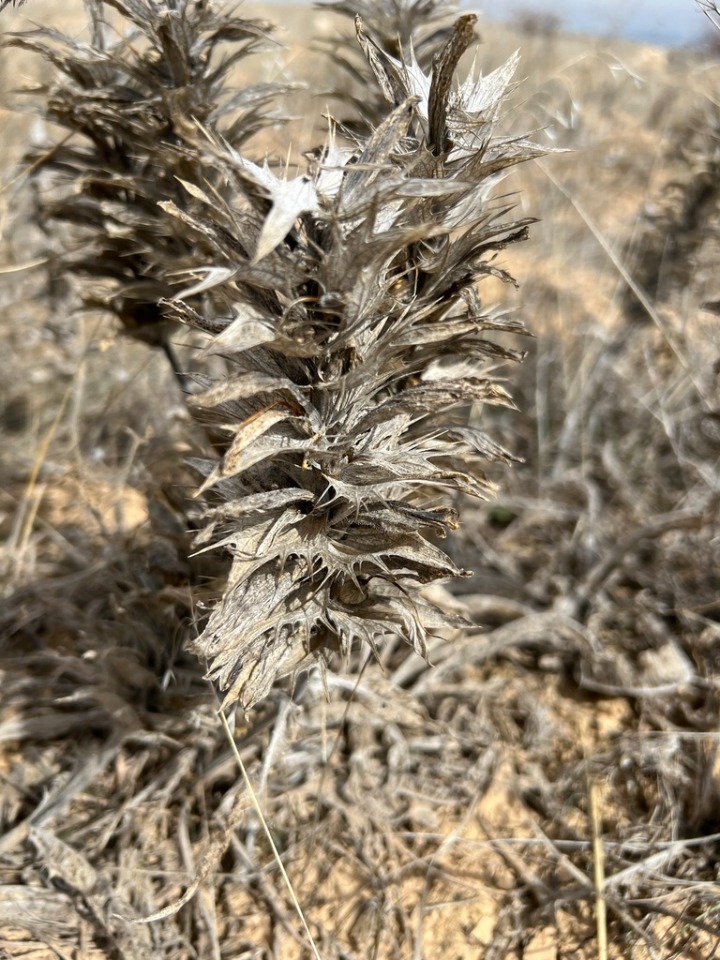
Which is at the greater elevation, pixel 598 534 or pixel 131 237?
pixel 131 237

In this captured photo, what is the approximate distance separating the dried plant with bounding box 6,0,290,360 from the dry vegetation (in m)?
0.19

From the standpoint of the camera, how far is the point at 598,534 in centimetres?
291

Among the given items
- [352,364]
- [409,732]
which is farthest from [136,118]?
[409,732]

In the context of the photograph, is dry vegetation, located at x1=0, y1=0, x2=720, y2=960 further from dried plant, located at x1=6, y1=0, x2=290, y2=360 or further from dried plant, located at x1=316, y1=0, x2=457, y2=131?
dried plant, located at x1=316, y1=0, x2=457, y2=131

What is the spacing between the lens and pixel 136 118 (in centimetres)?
163

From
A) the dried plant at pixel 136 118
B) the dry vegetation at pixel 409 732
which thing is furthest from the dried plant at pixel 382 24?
the dry vegetation at pixel 409 732

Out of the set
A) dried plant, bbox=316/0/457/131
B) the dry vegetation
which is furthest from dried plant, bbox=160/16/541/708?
dried plant, bbox=316/0/457/131

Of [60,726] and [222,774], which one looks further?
[60,726]

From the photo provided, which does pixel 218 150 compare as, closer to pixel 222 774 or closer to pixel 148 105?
pixel 148 105

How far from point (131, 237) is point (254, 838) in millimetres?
1632

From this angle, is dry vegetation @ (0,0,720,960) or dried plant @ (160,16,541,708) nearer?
dried plant @ (160,16,541,708)

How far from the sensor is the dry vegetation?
1746 mm

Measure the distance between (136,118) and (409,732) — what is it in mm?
1917

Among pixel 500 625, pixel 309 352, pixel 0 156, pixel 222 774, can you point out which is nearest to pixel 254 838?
pixel 222 774
